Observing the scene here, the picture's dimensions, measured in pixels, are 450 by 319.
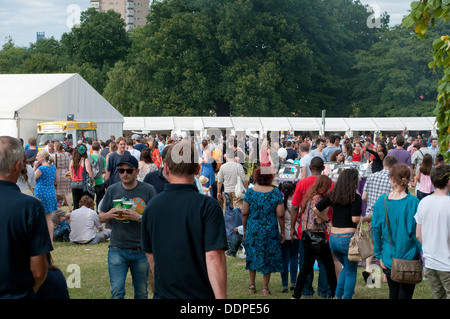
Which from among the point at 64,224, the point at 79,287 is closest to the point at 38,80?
the point at 64,224

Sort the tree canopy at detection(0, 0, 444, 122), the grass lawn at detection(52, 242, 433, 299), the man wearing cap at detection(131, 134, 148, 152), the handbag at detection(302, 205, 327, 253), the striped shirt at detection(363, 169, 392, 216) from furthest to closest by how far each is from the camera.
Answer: the tree canopy at detection(0, 0, 444, 122)
the man wearing cap at detection(131, 134, 148, 152)
the striped shirt at detection(363, 169, 392, 216)
the grass lawn at detection(52, 242, 433, 299)
the handbag at detection(302, 205, 327, 253)

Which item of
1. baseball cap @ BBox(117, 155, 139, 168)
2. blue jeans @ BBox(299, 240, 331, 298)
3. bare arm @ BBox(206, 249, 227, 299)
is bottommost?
blue jeans @ BBox(299, 240, 331, 298)

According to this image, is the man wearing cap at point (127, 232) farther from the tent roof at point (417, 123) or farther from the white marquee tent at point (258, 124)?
the tent roof at point (417, 123)

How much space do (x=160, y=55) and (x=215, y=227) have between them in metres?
52.0

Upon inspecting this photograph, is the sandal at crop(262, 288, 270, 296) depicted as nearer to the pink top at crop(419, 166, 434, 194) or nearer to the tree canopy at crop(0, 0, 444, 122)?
the pink top at crop(419, 166, 434, 194)

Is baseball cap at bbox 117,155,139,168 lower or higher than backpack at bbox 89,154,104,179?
higher

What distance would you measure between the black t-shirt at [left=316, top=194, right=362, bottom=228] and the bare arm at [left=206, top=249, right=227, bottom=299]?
11.7 feet

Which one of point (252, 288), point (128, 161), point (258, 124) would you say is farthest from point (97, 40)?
point (128, 161)

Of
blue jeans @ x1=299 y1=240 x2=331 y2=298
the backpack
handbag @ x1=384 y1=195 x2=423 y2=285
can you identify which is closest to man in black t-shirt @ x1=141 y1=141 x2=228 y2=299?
handbag @ x1=384 y1=195 x2=423 y2=285

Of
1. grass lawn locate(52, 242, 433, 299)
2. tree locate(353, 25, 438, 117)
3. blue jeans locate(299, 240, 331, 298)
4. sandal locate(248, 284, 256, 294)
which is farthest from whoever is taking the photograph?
tree locate(353, 25, 438, 117)

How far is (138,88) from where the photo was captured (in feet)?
193

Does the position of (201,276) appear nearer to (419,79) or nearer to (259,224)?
(259,224)

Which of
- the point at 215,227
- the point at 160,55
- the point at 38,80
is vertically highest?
the point at 160,55

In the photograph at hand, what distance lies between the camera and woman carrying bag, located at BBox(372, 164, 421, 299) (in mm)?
5762
